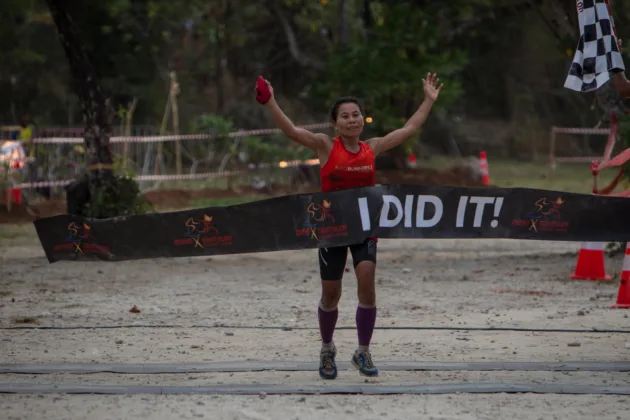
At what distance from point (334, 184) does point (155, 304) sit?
4.52m

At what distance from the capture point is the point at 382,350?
30.0 feet

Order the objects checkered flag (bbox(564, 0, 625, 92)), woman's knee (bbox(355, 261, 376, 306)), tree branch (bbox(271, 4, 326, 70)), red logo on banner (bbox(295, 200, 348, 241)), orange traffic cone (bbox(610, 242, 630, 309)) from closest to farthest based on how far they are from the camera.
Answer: woman's knee (bbox(355, 261, 376, 306)) < red logo on banner (bbox(295, 200, 348, 241)) < checkered flag (bbox(564, 0, 625, 92)) < orange traffic cone (bbox(610, 242, 630, 309)) < tree branch (bbox(271, 4, 326, 70))

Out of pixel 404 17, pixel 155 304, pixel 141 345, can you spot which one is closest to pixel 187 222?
pixel 141 345

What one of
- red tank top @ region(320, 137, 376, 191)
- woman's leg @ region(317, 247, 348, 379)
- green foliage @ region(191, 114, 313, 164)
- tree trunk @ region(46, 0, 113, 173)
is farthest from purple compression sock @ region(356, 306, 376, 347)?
green foliage @ region(191, 114, 313, 164)

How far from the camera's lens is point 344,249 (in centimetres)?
806

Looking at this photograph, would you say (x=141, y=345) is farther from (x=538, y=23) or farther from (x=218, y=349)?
(x=538, y=23)

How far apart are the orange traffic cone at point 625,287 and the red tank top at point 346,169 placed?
4.03 m

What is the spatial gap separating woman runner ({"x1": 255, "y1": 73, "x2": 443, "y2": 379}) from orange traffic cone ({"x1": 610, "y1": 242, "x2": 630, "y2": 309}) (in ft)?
12.7

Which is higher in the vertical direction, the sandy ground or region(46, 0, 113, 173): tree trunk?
region(46, 0, 113, 173): tree trunk

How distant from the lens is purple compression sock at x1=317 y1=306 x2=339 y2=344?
8023mm

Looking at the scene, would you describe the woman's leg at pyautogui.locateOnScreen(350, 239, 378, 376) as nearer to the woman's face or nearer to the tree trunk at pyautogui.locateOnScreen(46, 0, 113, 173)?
the woman's face

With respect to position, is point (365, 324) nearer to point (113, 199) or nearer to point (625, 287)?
point (625, 287)

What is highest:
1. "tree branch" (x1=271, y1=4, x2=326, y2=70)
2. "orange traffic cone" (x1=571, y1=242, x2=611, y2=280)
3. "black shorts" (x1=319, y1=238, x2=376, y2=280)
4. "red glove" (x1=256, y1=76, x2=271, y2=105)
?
"tree branch" (x1=271, y1=4, x2=326, y2=70)

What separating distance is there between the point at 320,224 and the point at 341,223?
0.50 ft
